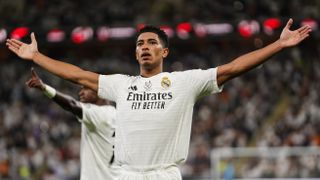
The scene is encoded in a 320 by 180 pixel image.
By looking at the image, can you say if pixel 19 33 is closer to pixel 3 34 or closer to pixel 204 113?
pixel 3 34

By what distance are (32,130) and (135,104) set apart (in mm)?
15266

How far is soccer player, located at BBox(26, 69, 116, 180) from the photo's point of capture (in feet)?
22.4

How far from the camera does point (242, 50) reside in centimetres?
2159

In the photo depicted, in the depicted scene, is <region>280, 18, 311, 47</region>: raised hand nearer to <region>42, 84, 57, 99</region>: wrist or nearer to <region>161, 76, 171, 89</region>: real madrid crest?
<region>161, 76, 171, 89</region>: real madrid crest

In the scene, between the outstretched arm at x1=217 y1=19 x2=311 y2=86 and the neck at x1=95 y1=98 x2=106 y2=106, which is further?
the neck at x1=95 y1=98 x2=106 y2=106

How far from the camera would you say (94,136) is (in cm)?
695

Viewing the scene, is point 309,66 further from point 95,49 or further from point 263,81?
point 95,49

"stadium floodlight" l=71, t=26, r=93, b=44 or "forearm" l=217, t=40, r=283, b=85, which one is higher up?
Answer: "stadium floodlight" l=71, t=26, r=93, b=44

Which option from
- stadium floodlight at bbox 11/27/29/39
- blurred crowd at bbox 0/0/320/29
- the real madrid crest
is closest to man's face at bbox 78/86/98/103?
the real madrid crest

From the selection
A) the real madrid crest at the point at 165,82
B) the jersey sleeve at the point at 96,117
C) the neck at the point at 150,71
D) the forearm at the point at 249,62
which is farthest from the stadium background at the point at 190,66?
the forearm at the point at 249,62

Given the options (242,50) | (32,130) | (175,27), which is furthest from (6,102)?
(242,50)

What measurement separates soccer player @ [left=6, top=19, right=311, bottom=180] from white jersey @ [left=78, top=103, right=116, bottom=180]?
6.41ft

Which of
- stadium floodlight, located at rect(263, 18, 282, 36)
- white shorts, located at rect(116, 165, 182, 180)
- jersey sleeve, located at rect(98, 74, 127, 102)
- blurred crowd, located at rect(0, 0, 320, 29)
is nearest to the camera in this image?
white shorts, located at rect(116, 165, 182, 180)

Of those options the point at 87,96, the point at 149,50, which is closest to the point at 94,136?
the point at 87,96
